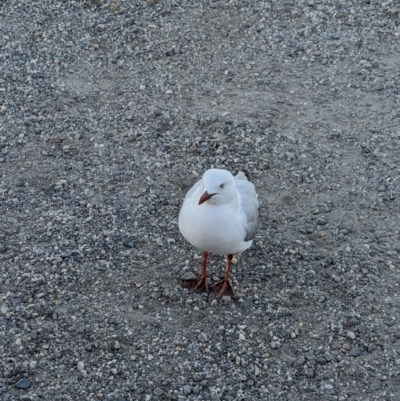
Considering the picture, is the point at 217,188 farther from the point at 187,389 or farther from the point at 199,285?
the point at 187,389

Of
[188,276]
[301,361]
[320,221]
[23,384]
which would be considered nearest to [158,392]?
[23,384]

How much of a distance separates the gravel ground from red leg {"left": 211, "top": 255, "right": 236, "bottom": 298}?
8 cm

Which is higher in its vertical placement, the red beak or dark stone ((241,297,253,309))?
the red beak

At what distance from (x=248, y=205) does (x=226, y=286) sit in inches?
22.9

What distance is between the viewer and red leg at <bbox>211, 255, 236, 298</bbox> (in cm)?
490

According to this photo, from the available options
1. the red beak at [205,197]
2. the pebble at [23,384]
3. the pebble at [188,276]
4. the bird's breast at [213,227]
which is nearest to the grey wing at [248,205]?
the bird's breast at [213,227]

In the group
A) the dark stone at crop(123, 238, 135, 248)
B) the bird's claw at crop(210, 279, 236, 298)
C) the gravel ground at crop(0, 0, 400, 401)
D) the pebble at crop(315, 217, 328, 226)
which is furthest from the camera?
the pebble at crop(315, 217, 328, 226)

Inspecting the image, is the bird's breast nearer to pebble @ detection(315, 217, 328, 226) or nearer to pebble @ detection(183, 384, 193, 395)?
pebble @ detection(183, 384, 193, 395)

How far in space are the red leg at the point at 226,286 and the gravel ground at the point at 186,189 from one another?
8 centimetres

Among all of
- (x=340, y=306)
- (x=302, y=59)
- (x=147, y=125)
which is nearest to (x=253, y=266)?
(x=340, y=306)

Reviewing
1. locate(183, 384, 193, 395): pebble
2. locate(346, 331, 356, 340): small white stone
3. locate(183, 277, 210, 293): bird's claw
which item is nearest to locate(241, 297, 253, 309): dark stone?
locate(183, 277, 210, 293): bird's claw

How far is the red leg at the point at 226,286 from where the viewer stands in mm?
4898

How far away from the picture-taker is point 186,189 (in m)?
5.81

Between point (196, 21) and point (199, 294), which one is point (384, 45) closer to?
point (196, 21)
